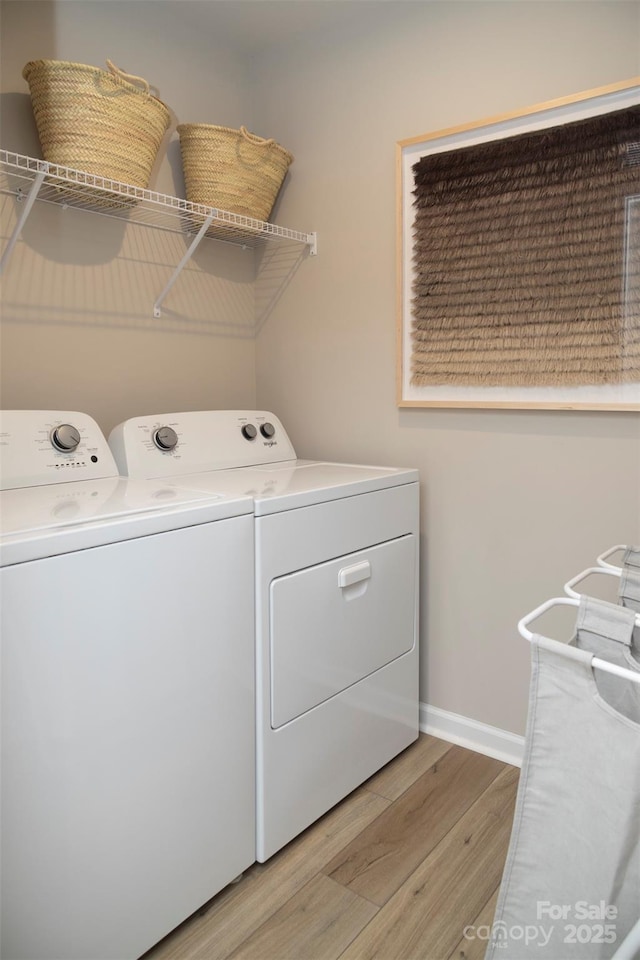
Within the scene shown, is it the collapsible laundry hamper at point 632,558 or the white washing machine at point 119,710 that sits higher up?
the collapsible laundry hamper at point 632,558

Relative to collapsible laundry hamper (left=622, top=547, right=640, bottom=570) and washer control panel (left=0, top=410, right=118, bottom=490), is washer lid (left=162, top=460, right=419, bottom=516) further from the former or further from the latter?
collapsible laundry hamper (left=622, top=547, right=640, bottom=570)

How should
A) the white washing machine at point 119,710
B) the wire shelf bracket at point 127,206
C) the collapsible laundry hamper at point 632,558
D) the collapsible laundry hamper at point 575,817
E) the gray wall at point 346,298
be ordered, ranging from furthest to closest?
the gray wall at point 346,298
the wire shelf bracket at point 127,206
the collapsible laundry hamper at point 632,558
the white washing machine at point 119,710
the collapsible laundry hamper at point 575,817

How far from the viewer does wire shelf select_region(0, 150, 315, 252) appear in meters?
1.67

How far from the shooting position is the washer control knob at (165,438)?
1.87 meters

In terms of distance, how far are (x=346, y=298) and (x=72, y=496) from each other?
1197 millimetres

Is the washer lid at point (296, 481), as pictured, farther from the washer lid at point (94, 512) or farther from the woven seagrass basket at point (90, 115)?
the woven seagrass basket at point (90, 115)

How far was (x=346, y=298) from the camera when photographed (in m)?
2.24

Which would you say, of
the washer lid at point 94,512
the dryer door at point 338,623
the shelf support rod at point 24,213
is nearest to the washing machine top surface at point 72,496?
the washer lid at point 94,512

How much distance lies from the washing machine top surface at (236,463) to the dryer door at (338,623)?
19 centimetres

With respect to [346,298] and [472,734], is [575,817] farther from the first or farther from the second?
[346,298]

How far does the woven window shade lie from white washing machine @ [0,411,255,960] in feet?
3.08

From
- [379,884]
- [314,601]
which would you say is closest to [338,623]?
[314,601]

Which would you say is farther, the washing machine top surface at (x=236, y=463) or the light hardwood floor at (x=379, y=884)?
the washing machine top surface at (x=236, y=463)

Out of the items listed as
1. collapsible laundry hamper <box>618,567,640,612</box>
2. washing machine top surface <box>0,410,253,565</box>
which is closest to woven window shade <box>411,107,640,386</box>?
collapsible laundry hamper <box>618,567,640,612</box>
